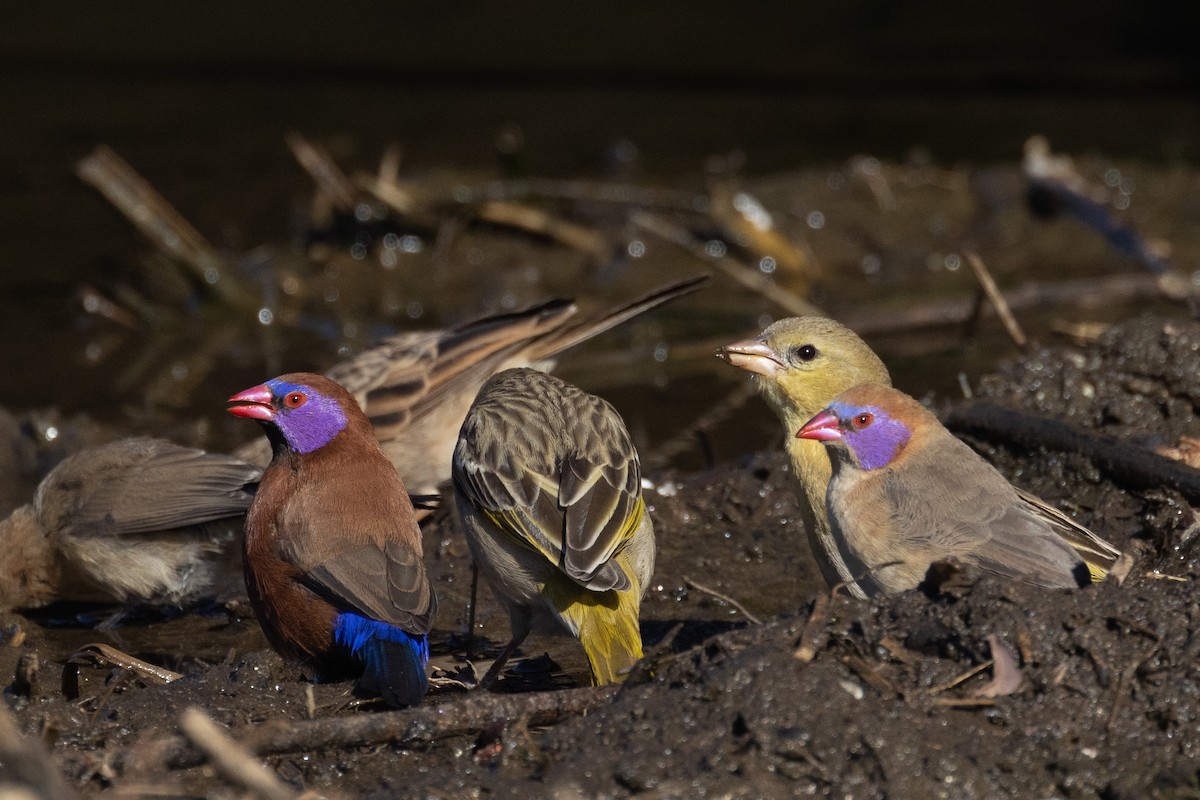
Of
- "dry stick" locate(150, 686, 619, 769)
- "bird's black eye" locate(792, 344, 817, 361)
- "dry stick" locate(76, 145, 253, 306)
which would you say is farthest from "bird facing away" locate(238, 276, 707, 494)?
"dry stick" locate(150, 686, 619, 769)

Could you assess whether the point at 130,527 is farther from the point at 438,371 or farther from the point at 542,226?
the point at 542,226

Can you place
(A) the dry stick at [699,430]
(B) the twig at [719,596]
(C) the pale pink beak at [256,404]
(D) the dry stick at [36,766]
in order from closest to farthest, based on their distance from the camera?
(D) the dry stick at [36,766] → (B) the twig at [719,596] → (C) the pale pink beak at [256,404] → (A) the dry stick at [699,430]

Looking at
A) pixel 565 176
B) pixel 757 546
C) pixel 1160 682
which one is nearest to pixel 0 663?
pixel 757 546

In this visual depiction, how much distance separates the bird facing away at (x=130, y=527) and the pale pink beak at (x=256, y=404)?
995mm

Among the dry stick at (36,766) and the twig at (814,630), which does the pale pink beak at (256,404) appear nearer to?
the twig at (814,630)

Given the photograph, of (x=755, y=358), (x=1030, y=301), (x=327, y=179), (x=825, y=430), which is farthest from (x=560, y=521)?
(x=327, y=179)

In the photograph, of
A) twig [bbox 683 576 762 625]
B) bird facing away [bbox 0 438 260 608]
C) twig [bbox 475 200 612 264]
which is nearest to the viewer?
twig [bbox 683 576 762 625]

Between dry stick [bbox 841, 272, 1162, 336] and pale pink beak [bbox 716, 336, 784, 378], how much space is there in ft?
11.4

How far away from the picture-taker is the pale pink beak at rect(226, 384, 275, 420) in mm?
5824

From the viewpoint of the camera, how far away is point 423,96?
16016mm

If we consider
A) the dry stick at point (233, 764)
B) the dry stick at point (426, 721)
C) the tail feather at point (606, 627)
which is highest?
the dry stick at point (233, 764)

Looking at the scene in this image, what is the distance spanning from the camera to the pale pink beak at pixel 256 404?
5824mm

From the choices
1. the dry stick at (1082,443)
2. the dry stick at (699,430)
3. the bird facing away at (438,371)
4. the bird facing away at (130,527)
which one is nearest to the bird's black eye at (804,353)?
the dry stick at (1082,443)

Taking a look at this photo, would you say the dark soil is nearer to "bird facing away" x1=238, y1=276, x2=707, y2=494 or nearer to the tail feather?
the tail feather
